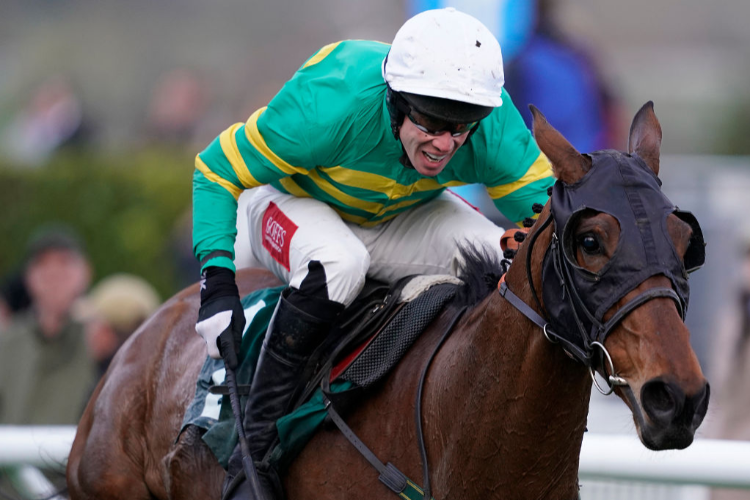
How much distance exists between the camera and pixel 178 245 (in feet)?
29.9

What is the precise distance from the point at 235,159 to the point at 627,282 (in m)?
1.54

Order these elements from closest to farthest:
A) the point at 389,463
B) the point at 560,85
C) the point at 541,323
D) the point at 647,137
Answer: the point at 541,323 < the point at 647,137 < the point at 389,463 < the point at 560,85

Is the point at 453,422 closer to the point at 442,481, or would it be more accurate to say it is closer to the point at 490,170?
the point at 442,481

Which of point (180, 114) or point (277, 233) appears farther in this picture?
point (180, 114)

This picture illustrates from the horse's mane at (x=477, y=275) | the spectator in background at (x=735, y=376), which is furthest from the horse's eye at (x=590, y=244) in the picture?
the spectator in background at (x=735, y=376)

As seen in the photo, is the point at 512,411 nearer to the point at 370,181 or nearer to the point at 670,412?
the point at 670,412

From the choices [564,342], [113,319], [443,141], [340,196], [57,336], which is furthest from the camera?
[113,319]

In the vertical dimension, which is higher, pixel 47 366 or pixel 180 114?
pixel 47 366

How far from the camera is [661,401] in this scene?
231cm

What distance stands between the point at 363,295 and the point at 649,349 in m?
1.38

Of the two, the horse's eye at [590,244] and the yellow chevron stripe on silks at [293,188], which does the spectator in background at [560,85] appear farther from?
the horse's eye at [590,244]

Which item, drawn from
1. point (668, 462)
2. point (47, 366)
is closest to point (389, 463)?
point (668, 462)

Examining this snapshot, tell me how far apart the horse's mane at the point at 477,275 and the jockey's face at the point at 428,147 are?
0.88 feet

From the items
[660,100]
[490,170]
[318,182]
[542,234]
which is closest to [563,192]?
[542,234]
